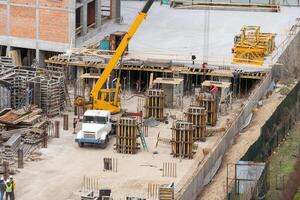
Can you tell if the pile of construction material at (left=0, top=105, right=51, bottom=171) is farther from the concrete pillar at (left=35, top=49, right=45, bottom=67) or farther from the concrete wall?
the concrete pillar at (left=35, top=49, right=45, bottom=67)

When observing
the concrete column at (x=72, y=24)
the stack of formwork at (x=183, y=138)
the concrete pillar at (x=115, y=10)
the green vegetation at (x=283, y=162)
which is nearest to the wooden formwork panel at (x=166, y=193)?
the green vegetation at (x=283, y=162)

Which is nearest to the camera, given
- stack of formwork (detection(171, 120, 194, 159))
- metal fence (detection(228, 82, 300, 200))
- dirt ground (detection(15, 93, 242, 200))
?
metal fence (detection(228, 82, 300, 200))

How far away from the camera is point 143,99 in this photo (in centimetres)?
5609

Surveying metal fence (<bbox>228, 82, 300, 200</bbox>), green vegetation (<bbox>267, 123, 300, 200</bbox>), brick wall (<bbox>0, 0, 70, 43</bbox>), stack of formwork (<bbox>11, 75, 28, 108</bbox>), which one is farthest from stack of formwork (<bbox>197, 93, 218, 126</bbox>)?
brick wall (<bbox>0, 0, 70, 43</bbox>)

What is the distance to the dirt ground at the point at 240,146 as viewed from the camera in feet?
137

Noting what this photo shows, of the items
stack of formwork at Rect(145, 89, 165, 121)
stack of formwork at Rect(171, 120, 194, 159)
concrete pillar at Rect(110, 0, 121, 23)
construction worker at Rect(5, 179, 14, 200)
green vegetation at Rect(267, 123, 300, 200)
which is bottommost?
construction worker at Rect(5, 179, 14, 200)

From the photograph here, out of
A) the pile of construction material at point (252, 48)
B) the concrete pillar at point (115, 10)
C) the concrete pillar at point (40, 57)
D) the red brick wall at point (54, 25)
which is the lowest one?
the concrete pillar at point (40, 57)

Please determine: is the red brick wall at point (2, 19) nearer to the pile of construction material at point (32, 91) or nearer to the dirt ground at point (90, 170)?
the pile of construction material at point (32, 91)

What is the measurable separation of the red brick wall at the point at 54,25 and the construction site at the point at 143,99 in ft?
0.22

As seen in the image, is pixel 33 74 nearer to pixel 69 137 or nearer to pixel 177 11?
pixel 69 137

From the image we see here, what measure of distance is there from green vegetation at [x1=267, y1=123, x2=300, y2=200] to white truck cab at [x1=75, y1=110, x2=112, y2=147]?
25.2 ft

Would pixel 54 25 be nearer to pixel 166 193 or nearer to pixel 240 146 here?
pixel 240 146

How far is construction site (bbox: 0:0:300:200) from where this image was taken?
4322cm

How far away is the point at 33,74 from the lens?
2140 inches
